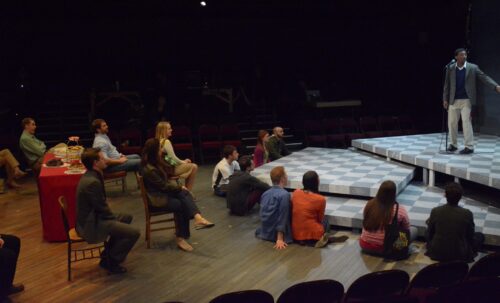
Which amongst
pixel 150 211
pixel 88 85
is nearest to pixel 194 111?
pixel 88 85

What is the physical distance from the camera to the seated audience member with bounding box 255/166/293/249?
17.8 ft

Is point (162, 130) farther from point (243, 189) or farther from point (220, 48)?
point (220, 48)

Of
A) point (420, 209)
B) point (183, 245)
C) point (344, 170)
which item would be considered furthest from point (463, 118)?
point (183, 245)

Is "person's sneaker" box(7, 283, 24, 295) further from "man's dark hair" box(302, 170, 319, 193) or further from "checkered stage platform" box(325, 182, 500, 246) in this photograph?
"checkered stage platform" box(325, 182, 500, 246)

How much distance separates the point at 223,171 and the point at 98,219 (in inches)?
107

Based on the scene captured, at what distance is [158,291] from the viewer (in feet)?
14.4

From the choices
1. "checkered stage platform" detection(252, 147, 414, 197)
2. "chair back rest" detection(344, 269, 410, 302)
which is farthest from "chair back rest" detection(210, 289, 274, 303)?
"checkered stage platform" detection(252, 147, 414, 197)

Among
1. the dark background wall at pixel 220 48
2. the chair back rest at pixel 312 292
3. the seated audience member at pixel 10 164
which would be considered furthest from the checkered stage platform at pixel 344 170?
the dark background wall at pixel 220 48

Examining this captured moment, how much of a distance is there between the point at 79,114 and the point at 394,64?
25.9 feet

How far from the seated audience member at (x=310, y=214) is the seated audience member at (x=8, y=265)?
8.92ft

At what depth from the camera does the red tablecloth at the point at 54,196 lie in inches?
218

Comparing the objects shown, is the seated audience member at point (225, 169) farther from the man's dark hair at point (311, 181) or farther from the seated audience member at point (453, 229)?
the seated audience member at point (453, 229)

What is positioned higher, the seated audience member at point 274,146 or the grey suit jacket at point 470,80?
the grey suit jacket at point 470,80

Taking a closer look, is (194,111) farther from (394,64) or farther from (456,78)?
(456,78)
